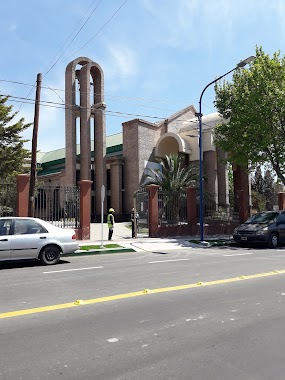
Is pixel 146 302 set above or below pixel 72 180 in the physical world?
below

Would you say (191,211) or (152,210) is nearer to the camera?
(152,210)

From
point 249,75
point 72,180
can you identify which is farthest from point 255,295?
point 72,180

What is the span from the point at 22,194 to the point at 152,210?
7.46m

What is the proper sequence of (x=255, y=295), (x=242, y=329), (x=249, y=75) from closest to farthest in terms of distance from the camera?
(x=242, y=329) → (x=255, y=295) → (x=249, y=75)

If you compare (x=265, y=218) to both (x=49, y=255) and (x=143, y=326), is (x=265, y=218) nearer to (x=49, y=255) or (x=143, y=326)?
(x=49, y=255)

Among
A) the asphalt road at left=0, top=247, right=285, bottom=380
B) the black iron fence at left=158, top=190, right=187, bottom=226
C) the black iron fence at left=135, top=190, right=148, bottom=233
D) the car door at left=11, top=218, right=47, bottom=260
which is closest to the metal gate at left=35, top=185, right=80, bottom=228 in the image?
the black iron fence at left=135, top=190, right=148, bottom=233

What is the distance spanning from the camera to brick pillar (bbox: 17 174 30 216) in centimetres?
1756

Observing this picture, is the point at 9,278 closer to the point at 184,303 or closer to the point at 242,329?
the point at 184,303

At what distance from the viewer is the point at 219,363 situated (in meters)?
3.97

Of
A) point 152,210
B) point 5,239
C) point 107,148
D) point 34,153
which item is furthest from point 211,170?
point 5,239

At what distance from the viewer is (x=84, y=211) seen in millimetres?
19250

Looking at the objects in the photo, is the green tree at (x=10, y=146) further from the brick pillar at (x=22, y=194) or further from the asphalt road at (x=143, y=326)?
the asphalt road at (x=143, y=326)

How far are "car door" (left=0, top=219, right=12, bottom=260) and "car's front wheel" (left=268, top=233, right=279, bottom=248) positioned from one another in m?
11.8

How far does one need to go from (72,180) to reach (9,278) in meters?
29.5
